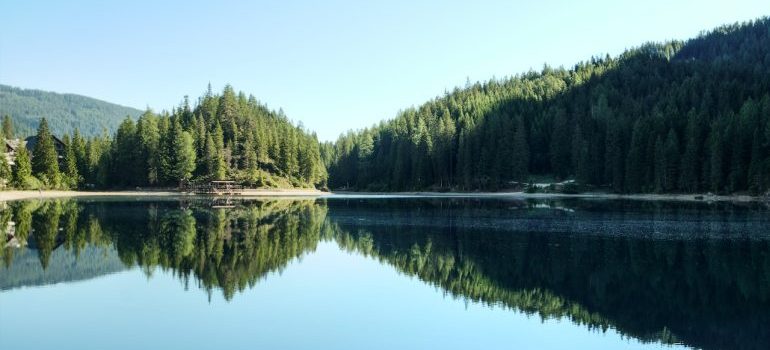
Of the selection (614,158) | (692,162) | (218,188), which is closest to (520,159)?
(614,158)

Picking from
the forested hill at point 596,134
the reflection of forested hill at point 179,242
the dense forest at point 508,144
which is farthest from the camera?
the dense forest at point 508,144

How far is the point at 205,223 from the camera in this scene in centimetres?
4447

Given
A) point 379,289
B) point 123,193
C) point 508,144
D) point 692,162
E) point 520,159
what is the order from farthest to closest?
point 508,144 < point 520,159 < point 123,193 < point 692,162 < point 379,289

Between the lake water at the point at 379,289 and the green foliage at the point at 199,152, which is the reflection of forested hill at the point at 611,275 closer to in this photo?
the lake water at the point at 379,289

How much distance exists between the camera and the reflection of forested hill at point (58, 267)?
21.2 m

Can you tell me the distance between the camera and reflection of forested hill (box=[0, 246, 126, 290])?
21.2 metres

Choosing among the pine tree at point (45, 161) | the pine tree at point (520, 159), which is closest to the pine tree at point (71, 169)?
the pine tree at point (45, 161)

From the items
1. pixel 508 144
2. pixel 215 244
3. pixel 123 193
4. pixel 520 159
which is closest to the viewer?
pixel 215 244

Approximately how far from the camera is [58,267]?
78.6 ft

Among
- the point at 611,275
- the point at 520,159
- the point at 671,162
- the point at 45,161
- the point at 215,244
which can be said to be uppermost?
the point at 520,159

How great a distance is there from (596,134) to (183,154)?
7848 cm

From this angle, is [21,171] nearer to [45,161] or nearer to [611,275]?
[45,161]

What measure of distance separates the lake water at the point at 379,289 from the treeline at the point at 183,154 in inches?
2918

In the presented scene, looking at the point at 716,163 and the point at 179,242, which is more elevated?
the point at 716,163
